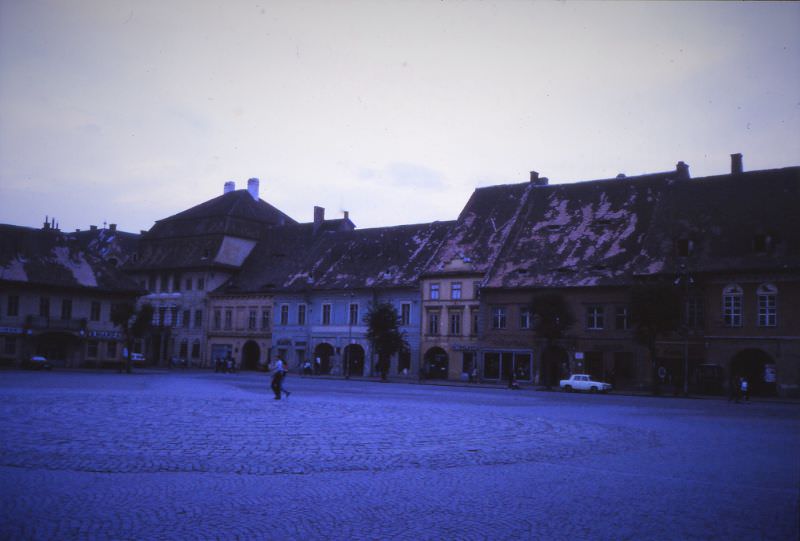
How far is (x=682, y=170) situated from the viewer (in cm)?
5569

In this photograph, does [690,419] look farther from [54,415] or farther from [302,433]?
[54,415]

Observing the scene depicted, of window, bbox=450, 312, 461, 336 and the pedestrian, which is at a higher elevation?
window, bbox=450, 312, 461, 336

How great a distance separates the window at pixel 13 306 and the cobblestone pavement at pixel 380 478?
44.1 metres

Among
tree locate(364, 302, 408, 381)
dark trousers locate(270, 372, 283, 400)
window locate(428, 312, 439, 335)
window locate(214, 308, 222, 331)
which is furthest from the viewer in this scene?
window locate(214, 308, 222, 331)

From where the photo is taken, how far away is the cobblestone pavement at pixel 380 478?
8320 mm

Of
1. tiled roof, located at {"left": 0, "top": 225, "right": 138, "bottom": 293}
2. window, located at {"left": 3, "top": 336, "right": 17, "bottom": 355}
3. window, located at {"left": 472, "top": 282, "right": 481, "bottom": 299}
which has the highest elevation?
tiled roof, located at {"left": 0, "top": 225, "right": 138, "bottom": 293}

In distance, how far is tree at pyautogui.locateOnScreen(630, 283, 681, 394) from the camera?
44.0 metres

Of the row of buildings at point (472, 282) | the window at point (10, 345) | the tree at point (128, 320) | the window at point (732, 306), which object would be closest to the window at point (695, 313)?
the row of buildings at point (472, 282)

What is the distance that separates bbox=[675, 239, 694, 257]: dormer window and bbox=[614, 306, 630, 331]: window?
15.4 feet

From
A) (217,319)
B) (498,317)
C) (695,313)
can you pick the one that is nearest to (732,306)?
(695,313)

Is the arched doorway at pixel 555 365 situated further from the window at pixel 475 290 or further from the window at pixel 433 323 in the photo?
the window at pixel 433 323

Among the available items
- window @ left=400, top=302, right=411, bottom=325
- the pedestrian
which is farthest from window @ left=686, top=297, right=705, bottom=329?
the pedestrian

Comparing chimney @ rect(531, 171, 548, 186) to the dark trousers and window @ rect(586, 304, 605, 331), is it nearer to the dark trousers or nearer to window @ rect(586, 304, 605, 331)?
window @ rect(586, 304, 605, 331)

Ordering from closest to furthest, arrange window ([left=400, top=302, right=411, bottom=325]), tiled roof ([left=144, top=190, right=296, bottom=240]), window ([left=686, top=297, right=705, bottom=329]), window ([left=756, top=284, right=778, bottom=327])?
window ([left=756, top=284, right=778, bottom=327]) < window ([left=686, top=297, right=705, bottom=329]) < window ([left=400, top=302, right=411, bottom=325]) < tiled roof ([left=144, top=190, right=296, bottom=240])
